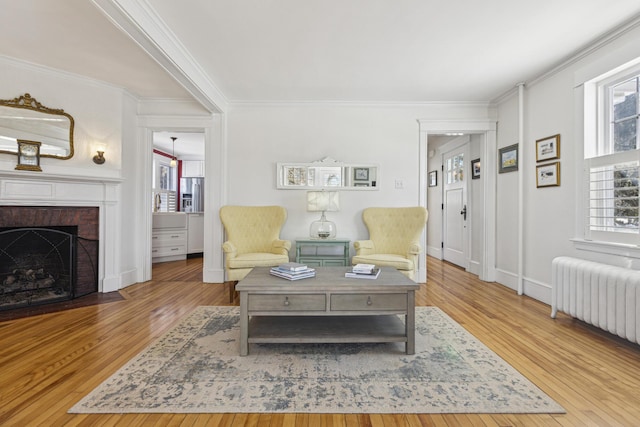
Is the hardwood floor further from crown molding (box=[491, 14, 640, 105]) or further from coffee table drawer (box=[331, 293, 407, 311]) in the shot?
crown molding (box=[491, 14, 640, 105])

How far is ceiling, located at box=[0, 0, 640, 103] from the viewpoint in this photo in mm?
2287

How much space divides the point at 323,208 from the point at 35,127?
10.6 ft

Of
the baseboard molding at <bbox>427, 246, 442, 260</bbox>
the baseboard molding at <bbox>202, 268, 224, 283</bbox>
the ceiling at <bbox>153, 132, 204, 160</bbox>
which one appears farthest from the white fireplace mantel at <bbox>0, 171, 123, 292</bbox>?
the baseboard molding at <bbox>427, 246, 442, 260</bbox>

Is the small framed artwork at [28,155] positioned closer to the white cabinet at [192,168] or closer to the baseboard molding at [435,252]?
the white cabinet at [192,168]

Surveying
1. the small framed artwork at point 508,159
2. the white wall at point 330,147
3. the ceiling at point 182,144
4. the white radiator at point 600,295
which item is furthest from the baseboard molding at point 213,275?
the small framed artwork at point 508,159

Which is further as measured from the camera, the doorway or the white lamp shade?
the doorway

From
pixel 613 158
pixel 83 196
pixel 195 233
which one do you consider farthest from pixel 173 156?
pixel 613 158

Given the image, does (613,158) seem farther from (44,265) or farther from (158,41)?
(44,265)

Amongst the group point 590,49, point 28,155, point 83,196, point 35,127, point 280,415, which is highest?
point 590,49

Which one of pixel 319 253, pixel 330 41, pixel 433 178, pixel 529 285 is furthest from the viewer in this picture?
pixel 433 178

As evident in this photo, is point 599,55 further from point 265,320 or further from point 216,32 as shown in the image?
point 265,320

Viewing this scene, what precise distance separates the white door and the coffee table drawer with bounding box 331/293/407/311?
3466 millimetres

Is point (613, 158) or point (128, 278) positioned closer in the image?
point (613, 158)

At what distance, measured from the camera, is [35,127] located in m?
3.16
